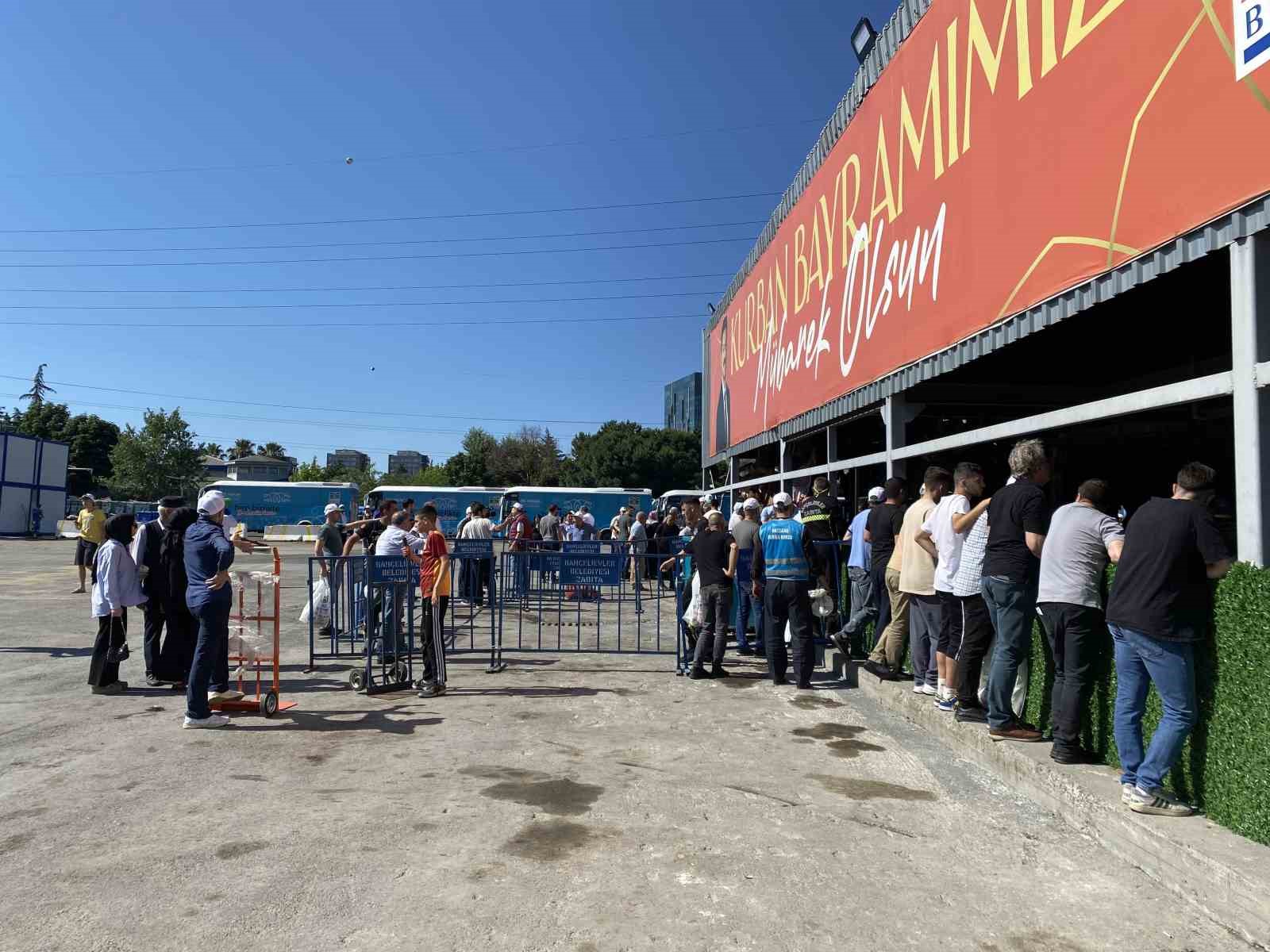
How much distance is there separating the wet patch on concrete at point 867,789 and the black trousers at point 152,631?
6.53 metres

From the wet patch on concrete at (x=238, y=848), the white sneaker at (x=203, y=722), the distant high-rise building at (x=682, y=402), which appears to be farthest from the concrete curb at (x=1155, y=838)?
the distant high-rise building at (x=682, y=402)

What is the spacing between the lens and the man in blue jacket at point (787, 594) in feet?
25.9

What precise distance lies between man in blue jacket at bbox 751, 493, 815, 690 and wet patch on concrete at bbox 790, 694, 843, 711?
357 mm

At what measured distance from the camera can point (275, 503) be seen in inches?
1735

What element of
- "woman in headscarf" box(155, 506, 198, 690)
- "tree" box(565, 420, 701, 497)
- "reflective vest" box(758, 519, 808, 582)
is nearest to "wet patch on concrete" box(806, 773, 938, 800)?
"reflective vest" box(758, 519, 808, 582)

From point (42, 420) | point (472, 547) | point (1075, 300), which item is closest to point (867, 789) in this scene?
point (1075, 300)

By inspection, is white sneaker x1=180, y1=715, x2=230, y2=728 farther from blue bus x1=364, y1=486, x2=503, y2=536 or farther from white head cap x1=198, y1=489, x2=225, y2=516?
blue bus x1=364, y1=486, x2=503, y2=536

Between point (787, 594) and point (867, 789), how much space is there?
2963mm

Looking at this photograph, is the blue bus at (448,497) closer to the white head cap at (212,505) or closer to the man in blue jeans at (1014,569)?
the white head cap at (212,505)

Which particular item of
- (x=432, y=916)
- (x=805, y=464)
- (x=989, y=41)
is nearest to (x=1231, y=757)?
(x=432, y=916)

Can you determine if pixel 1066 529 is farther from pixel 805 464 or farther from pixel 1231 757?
pixel 805 464

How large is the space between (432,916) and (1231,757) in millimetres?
3815

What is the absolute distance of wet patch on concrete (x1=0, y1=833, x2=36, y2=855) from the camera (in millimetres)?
4031

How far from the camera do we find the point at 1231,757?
12.6ft
